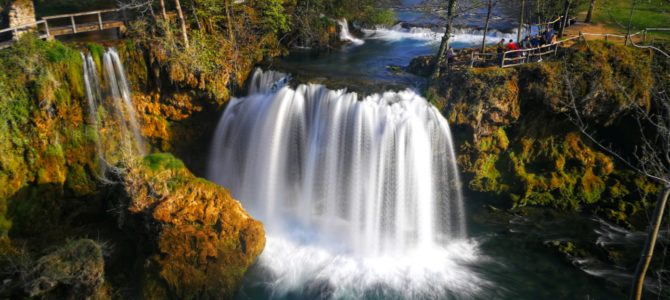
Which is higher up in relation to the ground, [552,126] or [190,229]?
[552,126]

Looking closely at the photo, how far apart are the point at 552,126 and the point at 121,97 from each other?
58.2 feet

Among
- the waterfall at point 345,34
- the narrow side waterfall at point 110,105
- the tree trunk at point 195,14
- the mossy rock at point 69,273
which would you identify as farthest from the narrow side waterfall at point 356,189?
the waterfall at point 345,34

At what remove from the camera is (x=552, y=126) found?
59.5 feet

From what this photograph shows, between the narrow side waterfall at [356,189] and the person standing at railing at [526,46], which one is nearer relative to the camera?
the narrow side waterfall at [356,189]

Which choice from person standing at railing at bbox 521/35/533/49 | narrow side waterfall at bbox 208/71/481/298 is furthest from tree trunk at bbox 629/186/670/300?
person standing at railing at bbox 521/35/533/49

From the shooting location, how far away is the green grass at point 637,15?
76.0ft

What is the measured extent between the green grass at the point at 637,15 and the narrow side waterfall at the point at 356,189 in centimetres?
1375

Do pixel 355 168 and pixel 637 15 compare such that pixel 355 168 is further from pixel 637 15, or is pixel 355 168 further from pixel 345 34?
pixel 637 15

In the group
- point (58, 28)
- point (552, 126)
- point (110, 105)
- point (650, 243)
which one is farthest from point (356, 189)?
point (58, 28)

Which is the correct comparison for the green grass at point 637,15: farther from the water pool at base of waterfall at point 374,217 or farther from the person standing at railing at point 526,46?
the water pool at base of waterfall at point 374,217

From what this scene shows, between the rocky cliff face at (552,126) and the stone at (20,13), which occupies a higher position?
the stone at (20,13)

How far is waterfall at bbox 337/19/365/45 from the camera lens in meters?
27.4

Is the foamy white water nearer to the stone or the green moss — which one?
the green moss

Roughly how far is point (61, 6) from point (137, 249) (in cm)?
1701
